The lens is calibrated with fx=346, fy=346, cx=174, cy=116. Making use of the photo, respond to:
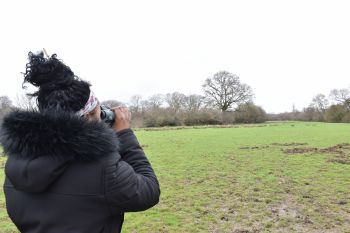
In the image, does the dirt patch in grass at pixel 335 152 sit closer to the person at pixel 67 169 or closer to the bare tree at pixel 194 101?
the person at pixel 67 169

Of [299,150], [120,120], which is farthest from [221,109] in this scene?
[120,120]

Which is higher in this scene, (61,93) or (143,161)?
(61,93)

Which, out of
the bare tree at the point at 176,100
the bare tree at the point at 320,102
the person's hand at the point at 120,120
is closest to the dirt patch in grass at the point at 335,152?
the person's hand at the point at 120,120

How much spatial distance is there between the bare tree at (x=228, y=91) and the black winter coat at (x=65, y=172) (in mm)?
60958

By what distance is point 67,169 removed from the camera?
146 cm

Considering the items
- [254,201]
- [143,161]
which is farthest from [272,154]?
[143,161]

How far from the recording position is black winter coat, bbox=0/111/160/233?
1430 mm

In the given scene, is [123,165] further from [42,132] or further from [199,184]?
[199,184]

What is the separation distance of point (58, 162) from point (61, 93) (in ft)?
1.08

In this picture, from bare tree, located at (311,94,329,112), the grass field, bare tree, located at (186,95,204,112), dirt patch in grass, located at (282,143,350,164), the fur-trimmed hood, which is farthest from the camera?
bare tree, located at (311,94,329,112)

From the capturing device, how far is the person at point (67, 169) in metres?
1.43

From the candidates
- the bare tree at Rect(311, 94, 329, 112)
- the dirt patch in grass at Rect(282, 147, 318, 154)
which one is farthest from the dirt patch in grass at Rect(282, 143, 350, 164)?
the bare tree at Rect(311, 94, 329, 112)

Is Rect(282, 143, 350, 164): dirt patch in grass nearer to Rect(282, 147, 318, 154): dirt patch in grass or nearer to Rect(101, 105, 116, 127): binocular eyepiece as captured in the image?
Rect(282, 147, 318, 154): dirt patch in grass

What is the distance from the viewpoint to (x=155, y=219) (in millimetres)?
6207
